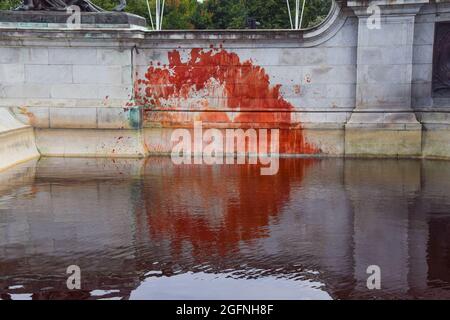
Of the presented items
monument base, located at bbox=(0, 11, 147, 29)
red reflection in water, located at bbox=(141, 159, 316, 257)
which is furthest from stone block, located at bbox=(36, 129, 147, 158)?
monument base, located at bbox=(0, 11, 147, 29)

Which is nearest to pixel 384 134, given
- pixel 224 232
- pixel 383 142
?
pixel 383 142

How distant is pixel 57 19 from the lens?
44.2ft

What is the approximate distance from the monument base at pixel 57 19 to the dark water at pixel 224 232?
3.41m

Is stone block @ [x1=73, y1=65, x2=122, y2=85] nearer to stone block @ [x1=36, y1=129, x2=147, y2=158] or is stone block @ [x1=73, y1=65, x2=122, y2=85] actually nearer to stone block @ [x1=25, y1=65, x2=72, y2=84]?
stone block @ [x1=25, y1=65, x2=72, y2=84]

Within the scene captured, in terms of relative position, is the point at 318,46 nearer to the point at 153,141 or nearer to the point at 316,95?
the point at 316,95

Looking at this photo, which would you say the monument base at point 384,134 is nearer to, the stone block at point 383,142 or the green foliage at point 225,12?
the stone block at point 383,142

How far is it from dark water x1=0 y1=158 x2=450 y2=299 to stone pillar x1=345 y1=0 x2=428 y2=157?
A: 58.0 inches

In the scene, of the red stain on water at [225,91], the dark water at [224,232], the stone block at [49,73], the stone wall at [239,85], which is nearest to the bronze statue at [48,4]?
the stone wall at [239,85]

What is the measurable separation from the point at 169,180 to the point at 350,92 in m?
4.99

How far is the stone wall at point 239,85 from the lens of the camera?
1332 cm

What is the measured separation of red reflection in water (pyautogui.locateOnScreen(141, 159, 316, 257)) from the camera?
731 cm

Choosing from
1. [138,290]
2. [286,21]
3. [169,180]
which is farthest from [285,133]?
[286,21]

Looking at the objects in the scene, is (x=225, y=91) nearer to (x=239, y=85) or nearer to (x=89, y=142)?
(x=239, y=85)

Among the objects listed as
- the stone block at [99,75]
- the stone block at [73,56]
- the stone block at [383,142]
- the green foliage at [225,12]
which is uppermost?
the green foliage at [225,12]
